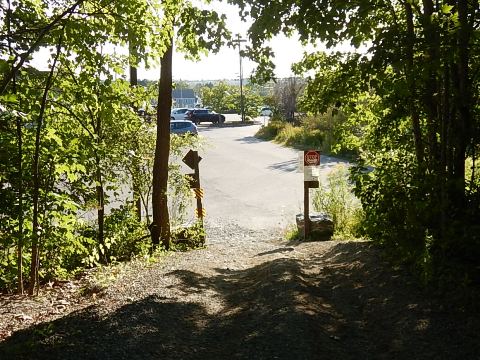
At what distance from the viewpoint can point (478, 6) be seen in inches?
215

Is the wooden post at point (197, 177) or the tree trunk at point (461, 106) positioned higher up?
the tree trunk at point (461, 106)

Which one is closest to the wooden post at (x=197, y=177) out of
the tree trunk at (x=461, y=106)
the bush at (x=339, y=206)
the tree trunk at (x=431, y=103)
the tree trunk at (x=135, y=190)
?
the tree trunk at (x=135, y=190)

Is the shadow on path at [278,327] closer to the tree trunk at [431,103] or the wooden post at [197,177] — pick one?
the tree trunk at [431,103]

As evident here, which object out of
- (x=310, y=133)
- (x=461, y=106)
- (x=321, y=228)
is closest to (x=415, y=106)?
(x=461, y=106)

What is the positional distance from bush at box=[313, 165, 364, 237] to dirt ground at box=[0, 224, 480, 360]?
409cm

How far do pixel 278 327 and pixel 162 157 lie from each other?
6238 millimetres

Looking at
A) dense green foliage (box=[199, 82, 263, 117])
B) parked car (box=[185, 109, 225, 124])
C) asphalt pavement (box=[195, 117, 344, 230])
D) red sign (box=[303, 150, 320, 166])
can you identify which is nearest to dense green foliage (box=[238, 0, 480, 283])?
red sign (box=[303, 150, 320, 166])

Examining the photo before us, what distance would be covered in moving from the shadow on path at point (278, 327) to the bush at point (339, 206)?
17.2ft

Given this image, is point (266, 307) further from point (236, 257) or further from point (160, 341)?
point (236, 257)

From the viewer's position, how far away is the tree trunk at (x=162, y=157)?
31.8ft

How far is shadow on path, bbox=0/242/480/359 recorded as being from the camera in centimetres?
411

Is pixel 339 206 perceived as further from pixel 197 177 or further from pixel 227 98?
pixel 227 98

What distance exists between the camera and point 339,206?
12141 mm

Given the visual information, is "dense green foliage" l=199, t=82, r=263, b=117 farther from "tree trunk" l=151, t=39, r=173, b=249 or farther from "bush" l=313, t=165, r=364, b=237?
"tree trunk" l=151, t=39, r=173, b=249
